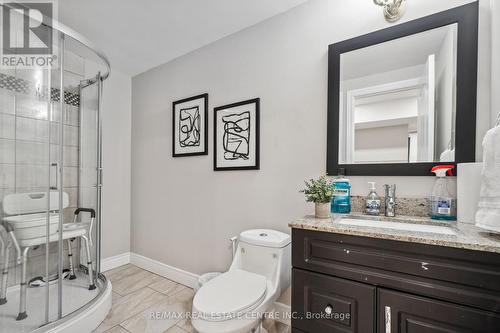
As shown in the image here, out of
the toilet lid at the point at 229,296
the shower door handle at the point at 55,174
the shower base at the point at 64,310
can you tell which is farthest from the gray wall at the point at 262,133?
the shower door handle at the point at 55,174

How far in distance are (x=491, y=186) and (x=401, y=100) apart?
660mm

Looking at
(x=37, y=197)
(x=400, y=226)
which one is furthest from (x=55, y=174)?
(x=400, y=226)

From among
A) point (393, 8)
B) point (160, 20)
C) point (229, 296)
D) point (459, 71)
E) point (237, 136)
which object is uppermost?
point (160, 20)

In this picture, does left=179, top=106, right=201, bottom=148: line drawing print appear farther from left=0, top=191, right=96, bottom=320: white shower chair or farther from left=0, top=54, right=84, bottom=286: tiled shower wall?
left=0, top=191, right=96, bottom=320: white shower chair

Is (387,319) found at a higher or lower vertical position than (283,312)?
higher

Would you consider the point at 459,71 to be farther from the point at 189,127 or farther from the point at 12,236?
the point at 12,236

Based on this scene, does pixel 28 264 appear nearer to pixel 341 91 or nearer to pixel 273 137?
pixel 273 137

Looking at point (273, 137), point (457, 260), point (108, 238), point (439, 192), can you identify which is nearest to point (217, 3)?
point (273, 137)

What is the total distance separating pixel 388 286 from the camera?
3.18 feet

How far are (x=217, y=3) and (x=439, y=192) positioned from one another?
191cm

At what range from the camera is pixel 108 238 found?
2705 millimetres

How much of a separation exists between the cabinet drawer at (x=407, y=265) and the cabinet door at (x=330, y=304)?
0.04 metres

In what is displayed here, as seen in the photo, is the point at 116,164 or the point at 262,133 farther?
the point at 116,164

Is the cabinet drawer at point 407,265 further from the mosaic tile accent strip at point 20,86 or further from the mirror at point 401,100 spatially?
the mosaic tile accent strip at point 20,86
